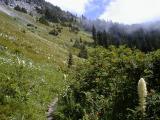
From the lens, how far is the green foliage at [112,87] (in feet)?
46.4

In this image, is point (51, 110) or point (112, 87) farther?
point (51, 110)

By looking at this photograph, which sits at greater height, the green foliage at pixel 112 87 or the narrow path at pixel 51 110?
the green foliage at pixel 112 87

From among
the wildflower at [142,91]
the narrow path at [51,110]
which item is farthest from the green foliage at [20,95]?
the wildflower at [142,91]

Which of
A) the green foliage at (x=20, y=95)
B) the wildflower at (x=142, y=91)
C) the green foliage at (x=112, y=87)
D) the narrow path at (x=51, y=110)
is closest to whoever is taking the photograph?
the wildflower at (x=142, y=91)

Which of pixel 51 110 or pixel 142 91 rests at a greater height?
pixel 142 91

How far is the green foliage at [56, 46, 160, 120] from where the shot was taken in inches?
557

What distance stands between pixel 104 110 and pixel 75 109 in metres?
2.85

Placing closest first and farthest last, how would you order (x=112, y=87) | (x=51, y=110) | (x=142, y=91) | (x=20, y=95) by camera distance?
(x=142, y=91) < (x=112, y=87) < (x=20, y=95) < (x=51, y=110)

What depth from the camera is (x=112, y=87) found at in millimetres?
16438

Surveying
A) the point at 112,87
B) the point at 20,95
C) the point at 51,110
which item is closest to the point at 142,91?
the point at 112,87

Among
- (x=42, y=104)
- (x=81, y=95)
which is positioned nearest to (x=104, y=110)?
(x=81, y=95)

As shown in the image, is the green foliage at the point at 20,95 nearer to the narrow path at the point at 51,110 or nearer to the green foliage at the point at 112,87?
the narrow path at the point at 51,110

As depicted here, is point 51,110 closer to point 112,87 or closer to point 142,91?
point 112,87

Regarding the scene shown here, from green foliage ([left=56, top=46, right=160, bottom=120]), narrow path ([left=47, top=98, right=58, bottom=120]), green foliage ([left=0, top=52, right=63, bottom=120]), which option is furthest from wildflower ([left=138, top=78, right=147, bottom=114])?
narrow path ([left=47, top=98, right=58, bottom=120])
